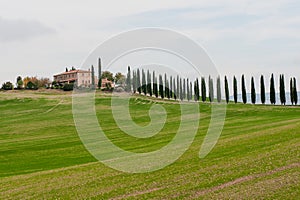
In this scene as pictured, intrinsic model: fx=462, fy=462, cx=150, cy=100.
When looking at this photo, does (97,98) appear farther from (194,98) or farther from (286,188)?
(286,188)

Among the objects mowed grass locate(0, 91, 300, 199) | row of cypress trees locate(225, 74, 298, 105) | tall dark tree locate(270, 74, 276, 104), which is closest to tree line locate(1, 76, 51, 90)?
row of cypress trees locate(225, 74, 298, 105)

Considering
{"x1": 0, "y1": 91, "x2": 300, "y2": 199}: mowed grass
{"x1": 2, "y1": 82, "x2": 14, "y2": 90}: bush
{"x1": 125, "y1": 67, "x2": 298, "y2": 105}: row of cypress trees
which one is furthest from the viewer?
{"x1": 2, "y1": 82, "x2": 14, "y2": 90}: bush

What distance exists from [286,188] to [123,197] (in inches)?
312

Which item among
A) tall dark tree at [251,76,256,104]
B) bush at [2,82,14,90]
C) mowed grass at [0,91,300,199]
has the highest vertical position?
bush at [2,82,14,90]

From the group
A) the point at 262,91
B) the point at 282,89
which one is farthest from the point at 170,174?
the point at 262,91

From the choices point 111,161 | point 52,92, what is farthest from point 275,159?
point 52,92

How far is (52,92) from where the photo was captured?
163 metres

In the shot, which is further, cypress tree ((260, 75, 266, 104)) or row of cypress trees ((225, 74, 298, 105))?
cypress tree ((260, 75, 266, 104))

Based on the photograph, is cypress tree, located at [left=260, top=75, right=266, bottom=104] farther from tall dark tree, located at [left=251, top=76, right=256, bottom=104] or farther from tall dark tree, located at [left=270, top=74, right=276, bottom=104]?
tall dark tree, located at [left=251, top=76, right=256, bottom=104]

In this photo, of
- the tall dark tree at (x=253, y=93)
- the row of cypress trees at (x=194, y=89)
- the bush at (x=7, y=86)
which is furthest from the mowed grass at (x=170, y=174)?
the bush at (x=7, y=86)

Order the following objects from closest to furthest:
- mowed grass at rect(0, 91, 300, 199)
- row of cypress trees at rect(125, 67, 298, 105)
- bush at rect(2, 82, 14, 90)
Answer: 1. mowed grass at rect(0, 91, 300, 199)
2. row of cypress trees at rect(125, 67, 298, 105)
3. bush at rect(2, 82, 14, 90)

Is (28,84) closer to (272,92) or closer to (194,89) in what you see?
(194,89)

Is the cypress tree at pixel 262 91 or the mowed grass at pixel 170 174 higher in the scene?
the cypress tree at pixel 262 91

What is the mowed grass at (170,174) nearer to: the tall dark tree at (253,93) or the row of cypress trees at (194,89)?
the row of cypress trees at (194,89)
